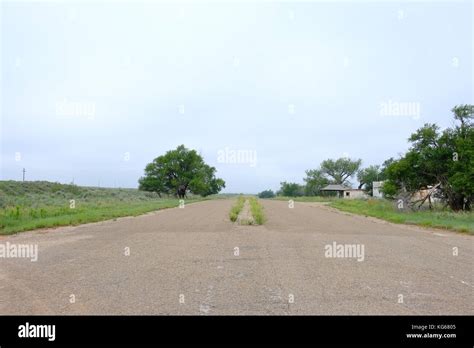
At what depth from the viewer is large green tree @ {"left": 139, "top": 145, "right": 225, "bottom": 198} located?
217ft

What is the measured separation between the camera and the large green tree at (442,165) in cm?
2431

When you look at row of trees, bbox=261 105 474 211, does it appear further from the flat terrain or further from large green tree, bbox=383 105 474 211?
the flat terrain

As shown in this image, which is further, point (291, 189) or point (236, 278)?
point (291, 189)

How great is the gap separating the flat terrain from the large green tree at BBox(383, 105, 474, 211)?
14.7m

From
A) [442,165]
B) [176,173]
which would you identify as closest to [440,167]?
[442,165]

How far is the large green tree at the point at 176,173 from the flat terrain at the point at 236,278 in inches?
2137

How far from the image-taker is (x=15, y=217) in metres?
16.7

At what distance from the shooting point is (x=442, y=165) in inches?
1072

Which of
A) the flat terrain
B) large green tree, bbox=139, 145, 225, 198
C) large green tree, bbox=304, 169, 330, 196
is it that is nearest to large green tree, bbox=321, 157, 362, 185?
A: large green tree, bbox=304, 169, 330, 196

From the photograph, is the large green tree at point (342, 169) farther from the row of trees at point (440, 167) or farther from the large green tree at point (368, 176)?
the row of trees at point (440, 167)

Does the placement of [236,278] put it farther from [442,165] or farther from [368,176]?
[368,176]

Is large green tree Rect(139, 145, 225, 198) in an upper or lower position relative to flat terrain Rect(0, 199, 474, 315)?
upper

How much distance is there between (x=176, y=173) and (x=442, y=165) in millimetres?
47899
